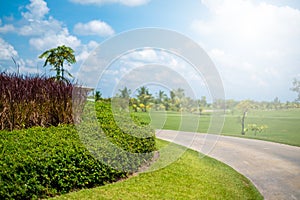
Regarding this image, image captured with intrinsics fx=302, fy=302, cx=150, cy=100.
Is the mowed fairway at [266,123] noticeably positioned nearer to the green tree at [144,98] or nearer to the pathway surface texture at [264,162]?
the pathway surface texture at [264,162]

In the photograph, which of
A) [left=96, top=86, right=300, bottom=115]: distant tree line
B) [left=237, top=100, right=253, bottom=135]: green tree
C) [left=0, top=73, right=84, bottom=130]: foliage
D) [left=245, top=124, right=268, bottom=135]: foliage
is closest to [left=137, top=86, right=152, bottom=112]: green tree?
[left=96, top=86, right=300, bottom=115]: distant tree line

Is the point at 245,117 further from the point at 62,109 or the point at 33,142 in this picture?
the point at 33,142

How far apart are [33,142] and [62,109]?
1771 mm

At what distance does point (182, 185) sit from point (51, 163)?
1.75m

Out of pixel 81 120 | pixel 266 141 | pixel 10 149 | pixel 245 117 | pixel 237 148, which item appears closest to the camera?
pixel 10 149

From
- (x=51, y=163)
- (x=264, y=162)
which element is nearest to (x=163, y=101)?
(x=264, y=162)

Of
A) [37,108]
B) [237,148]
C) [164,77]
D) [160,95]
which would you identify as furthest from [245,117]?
[37,108]

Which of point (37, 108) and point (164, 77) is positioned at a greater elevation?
point (164, 77)

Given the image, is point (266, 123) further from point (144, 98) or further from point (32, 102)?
point (32, 102)

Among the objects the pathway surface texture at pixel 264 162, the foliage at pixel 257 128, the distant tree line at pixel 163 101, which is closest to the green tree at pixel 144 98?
the distant tree line at pixel 163 101

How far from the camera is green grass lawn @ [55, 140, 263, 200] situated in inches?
143

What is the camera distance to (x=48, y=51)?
42.7 feet

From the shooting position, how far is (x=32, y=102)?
5.36 meters

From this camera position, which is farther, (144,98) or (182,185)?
(144,98)
